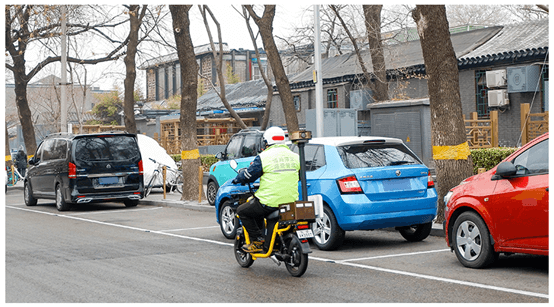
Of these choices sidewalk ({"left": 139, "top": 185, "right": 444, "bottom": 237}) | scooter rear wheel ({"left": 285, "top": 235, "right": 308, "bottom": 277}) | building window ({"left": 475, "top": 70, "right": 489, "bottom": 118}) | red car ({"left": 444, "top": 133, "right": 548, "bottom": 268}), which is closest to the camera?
red car ({"left": 444, "top": 133, "right": 548, "bottom": 268})

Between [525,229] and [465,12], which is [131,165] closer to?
[525,229]

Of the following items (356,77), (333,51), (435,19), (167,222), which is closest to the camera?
(435,19)

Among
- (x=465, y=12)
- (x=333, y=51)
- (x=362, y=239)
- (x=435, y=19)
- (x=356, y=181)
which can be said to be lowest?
(x=362, y=239)

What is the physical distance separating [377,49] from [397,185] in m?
18.7

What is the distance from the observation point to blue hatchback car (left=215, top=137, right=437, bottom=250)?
9961 millimetres

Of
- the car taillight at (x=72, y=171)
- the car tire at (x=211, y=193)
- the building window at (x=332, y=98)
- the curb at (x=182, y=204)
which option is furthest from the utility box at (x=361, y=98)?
the car taillight at (x=72, y=171)

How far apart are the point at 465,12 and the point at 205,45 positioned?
21.7m

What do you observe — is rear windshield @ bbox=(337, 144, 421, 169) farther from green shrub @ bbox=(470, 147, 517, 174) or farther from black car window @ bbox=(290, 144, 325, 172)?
green shrub @ bbox=(470, 147, 517, 174)

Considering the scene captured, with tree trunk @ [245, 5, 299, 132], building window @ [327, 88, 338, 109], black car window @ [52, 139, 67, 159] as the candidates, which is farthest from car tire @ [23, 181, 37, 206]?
building window @ [327, 88, 338, 109]

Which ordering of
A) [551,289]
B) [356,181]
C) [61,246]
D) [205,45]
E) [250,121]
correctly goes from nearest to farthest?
[551,289], [356,181], [61,246], [250,121], [205,45]

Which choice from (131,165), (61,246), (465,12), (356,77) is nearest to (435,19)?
(61,246)

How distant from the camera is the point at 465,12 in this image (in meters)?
55.0

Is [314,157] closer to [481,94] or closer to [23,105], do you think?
[481,94]

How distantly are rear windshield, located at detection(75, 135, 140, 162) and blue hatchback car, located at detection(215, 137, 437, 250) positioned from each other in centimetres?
873
